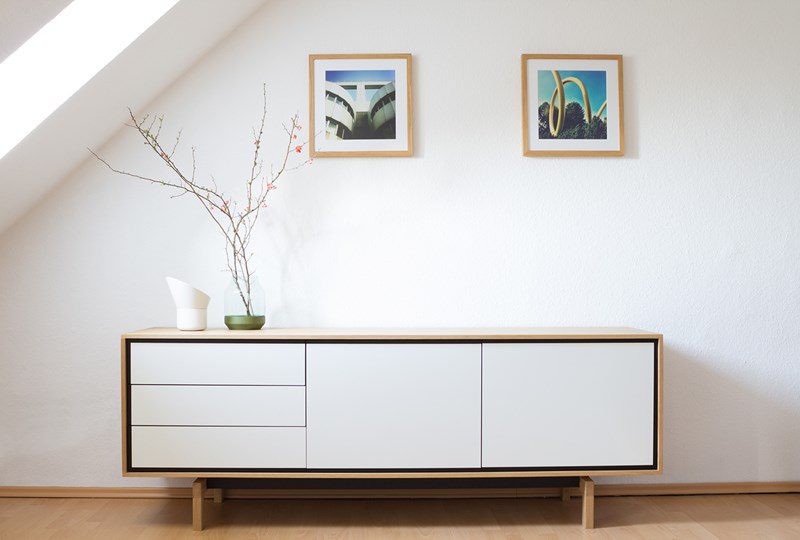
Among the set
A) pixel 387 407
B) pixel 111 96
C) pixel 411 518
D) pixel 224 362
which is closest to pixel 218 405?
pixel 224 362

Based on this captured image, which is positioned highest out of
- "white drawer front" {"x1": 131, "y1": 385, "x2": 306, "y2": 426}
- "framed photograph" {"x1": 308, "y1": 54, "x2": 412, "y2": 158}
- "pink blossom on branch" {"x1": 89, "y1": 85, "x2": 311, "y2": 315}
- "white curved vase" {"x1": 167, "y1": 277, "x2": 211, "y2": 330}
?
"framed photograph" {"x1": 308, "y1": 54, "x2": 412, "y2": 158}

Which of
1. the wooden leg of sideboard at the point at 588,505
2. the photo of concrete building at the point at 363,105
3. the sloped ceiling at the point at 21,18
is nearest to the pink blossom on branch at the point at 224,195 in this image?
the photo of concrete building at the point at 363,105

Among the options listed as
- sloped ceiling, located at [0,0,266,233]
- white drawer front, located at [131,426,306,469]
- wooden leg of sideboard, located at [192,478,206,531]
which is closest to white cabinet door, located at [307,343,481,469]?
white drawer front, located at [131,426,306,469]

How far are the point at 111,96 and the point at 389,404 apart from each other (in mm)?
1508

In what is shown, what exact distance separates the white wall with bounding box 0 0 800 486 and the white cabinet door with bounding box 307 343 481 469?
403 millimetres

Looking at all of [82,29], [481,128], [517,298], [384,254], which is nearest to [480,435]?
[517,298]

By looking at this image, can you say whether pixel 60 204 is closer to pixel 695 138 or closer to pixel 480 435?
pixel 480 435

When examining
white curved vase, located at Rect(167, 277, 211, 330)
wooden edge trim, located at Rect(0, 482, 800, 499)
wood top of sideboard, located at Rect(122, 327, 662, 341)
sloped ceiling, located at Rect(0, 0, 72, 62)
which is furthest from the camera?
wooden edge trim, located at Rect(0, 482, 800, 499)

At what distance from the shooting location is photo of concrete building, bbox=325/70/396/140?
9.14 ft

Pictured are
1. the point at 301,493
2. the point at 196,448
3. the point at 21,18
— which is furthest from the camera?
the point at 301,493

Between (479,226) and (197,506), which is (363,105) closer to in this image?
(479,226)

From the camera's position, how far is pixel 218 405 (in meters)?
2.39

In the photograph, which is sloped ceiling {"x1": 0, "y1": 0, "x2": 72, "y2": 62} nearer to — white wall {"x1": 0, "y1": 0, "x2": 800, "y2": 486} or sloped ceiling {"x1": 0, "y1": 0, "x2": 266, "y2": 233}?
sloped ceiling {"x1": 0, "y1": 0, "x2": 266, "y2": 233}

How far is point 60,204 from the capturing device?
2.77 m
